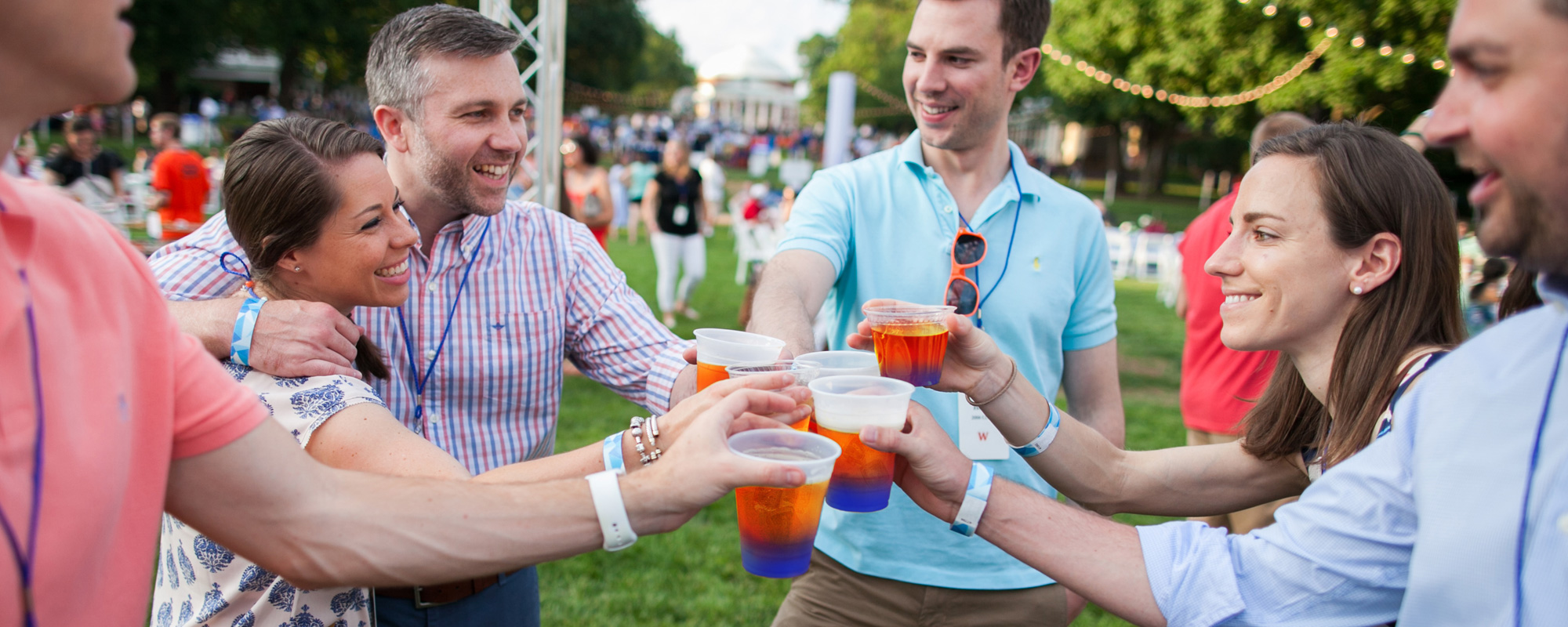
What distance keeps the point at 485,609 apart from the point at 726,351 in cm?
102

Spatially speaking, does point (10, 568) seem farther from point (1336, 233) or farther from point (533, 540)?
point (1336, 233)

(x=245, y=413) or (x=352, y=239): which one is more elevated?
(x=352, y=239)

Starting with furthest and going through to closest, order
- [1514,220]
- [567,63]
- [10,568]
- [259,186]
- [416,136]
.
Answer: [567,63]
[416,136]
[259,186]
[1514,220]
[10,568]

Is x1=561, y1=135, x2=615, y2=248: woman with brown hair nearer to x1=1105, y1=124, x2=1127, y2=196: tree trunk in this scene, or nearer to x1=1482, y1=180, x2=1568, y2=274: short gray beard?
x1=1482, y1=180, x2=1568, y2=274: short gray beard

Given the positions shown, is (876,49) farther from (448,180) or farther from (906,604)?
(906,604)

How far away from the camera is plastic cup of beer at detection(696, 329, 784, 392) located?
6.59 ft

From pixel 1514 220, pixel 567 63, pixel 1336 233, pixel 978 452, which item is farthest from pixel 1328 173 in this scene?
pixel 567 63

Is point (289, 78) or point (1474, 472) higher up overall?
point (289, 78)

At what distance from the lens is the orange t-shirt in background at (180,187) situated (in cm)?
1026

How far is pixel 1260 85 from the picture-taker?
19.0 m

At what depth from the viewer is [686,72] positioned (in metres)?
106

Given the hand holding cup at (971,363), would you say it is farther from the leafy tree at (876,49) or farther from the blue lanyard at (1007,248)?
the leafy tree at (876,49)

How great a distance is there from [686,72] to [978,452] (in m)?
108

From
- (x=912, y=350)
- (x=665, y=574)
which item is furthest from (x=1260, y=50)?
(x=912, y=350)
